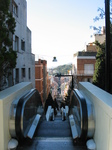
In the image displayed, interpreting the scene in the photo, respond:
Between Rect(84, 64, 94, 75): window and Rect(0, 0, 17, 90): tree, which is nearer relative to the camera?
Rect(0, 0, 17, 90): tree

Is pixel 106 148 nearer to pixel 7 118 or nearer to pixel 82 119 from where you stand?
pixel 82 119

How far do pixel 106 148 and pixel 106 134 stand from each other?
209 millimetres

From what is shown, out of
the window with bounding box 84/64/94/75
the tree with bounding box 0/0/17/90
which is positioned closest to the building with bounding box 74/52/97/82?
the window with bounding box 84/64/94/75

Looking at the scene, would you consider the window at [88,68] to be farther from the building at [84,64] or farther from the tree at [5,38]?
the tree at [5,38]

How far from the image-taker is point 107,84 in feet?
16.6

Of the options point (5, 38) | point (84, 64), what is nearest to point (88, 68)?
point (84, 64)

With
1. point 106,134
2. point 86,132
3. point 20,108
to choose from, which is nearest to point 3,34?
point 20,108

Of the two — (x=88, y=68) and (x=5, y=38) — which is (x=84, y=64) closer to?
(x=88, y=68)

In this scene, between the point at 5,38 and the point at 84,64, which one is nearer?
the point at 5,38

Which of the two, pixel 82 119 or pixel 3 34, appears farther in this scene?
pixel 3 34

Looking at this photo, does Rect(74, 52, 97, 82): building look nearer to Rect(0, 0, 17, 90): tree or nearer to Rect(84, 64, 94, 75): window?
Rect(84, 64, 94, 75): window

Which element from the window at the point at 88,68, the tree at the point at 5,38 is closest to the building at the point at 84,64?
the window at the point at 88,68

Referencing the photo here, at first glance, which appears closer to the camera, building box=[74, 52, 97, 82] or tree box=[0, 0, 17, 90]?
tree box=[0, 0, 17, 90]

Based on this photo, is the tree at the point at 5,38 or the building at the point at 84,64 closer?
the tree at the point at 5,38
